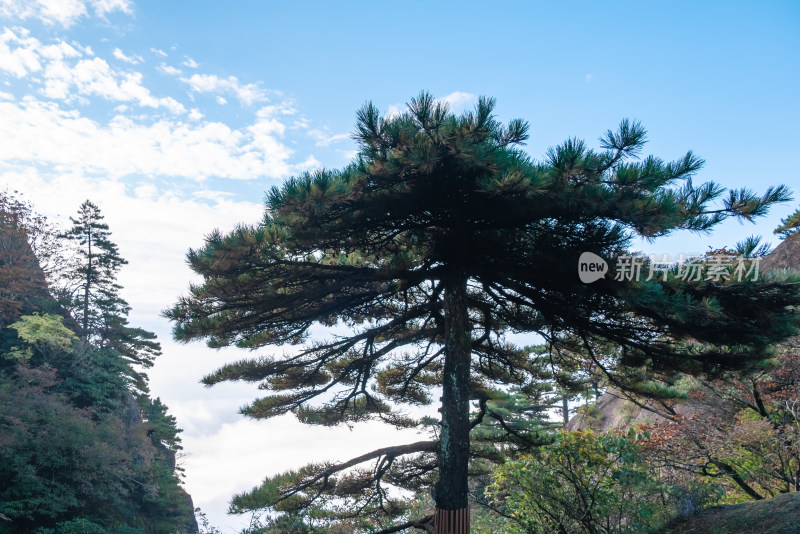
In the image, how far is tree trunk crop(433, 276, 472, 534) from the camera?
4.79 meters

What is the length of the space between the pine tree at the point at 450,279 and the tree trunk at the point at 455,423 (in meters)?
0.02

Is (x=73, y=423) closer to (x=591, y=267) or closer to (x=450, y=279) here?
(x=450, y=279)

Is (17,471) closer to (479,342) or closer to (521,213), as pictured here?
(479,342)

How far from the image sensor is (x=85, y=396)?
15867 mm

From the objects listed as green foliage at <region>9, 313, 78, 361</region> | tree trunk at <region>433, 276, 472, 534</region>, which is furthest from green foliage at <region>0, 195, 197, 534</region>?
tree trunk at <region>433, 276, 472, 534</region>

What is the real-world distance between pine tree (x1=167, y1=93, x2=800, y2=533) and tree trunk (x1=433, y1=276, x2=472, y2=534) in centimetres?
2

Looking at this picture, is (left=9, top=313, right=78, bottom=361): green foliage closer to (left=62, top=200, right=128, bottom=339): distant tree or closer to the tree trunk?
(left=62, top=200, right=128, bottom=339): distant tree

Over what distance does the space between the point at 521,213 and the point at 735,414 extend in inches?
239

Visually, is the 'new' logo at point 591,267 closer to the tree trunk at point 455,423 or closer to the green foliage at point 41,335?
the tree trunk at point 455,423

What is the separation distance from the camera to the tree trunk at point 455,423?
15.7 feet

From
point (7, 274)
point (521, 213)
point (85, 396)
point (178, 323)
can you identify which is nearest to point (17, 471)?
point (85, 396)

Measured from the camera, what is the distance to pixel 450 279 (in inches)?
211

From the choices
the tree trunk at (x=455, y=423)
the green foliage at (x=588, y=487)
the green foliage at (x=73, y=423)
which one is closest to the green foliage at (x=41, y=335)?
the green foliage at (x=73, y=423)

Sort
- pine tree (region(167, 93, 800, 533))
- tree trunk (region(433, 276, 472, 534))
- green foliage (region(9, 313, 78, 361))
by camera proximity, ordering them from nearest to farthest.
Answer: pine tree (region(167, 93, 800, 533)) < tree trunk (region(433, 276, 472, 534)) < green foliage (region(9, 313, 78, 361))
